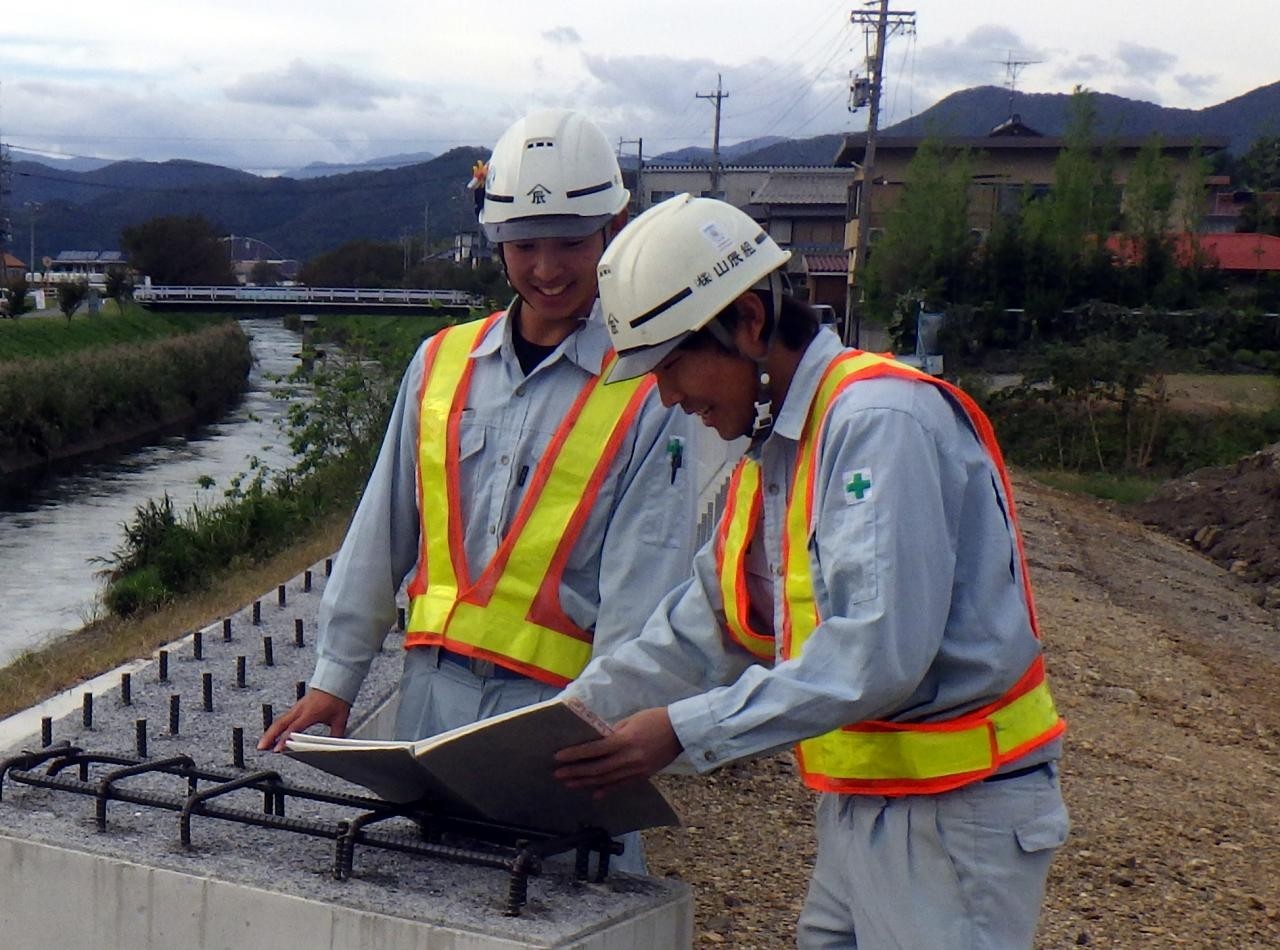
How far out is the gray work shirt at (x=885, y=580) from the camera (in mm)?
2168

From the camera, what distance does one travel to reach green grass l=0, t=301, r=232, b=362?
134ft

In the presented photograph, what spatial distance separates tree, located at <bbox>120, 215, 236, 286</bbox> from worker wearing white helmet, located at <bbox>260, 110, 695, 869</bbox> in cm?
7377

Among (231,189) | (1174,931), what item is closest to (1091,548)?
(1174,931)

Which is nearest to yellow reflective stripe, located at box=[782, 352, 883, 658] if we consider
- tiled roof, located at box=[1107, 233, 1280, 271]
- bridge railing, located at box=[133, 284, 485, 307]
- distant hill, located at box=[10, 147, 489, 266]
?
tiled roof, located at box=[1107, 233, 1280, 271]

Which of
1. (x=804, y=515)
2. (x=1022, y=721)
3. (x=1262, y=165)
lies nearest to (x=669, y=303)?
(x=804, y=515)

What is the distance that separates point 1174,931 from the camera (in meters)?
4.91

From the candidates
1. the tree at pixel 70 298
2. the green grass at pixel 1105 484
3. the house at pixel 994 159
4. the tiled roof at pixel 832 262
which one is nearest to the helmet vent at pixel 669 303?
the green grass at pixel 1105 484

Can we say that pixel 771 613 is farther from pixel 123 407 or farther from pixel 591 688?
pixel 123 407

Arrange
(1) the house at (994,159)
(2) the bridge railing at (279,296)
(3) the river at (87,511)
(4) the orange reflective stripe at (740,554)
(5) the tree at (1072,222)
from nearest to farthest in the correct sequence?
Result: (4) the orange reflective stripe at (740,554), (3) the river at (87,511), (5) the tree at (1072,222), (1) the house at (994,159), (2) the bridge railing at (279,296)

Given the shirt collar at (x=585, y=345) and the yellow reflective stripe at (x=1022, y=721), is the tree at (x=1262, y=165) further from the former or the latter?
the yellow reflective stripe at (x=1022, y=721)

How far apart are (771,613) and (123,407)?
3724 cm

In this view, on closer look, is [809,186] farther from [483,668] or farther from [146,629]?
[483,668]

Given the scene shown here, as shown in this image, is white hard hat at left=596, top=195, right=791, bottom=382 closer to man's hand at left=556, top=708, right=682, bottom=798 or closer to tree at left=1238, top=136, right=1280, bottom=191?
man's hand at left=556, top=708, right=682, bottom=798

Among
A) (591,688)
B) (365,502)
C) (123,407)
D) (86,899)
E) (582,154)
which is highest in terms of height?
(582,154)
